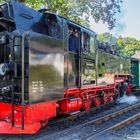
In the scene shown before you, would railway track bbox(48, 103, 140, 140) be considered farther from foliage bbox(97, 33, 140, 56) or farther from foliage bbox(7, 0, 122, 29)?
foliage bbox(97, 33, 140, 56)

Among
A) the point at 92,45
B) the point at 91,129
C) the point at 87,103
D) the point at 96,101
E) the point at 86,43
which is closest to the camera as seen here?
the point at 91,129

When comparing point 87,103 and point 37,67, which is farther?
point 87,103

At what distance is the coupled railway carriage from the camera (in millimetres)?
6094

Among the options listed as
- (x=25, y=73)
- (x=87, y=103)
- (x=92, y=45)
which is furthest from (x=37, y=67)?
(x=87, y=103)

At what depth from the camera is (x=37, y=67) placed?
20.5 feet

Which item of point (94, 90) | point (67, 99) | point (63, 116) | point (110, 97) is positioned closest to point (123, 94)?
point (110, 97)

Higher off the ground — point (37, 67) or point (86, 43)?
point (86, 43)

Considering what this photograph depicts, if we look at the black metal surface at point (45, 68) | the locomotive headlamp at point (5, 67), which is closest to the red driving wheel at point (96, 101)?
the black metal surface at point (45, 68)

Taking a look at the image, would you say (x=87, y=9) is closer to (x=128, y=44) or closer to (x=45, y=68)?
(x=45, y=68)

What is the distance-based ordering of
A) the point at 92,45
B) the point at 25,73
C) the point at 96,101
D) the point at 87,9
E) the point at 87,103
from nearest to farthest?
the point at 25,73, the point at 92,45, the point at 87,103, the point at 96,101, the point at 87,9

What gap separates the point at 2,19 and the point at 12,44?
845 mm

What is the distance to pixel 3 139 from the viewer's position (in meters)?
6.38

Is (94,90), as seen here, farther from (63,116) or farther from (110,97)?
(110,97)

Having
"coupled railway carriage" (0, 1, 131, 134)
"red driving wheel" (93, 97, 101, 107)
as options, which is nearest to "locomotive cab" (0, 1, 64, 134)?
"coupled railway carriage" (0, 1, 131, 134)
